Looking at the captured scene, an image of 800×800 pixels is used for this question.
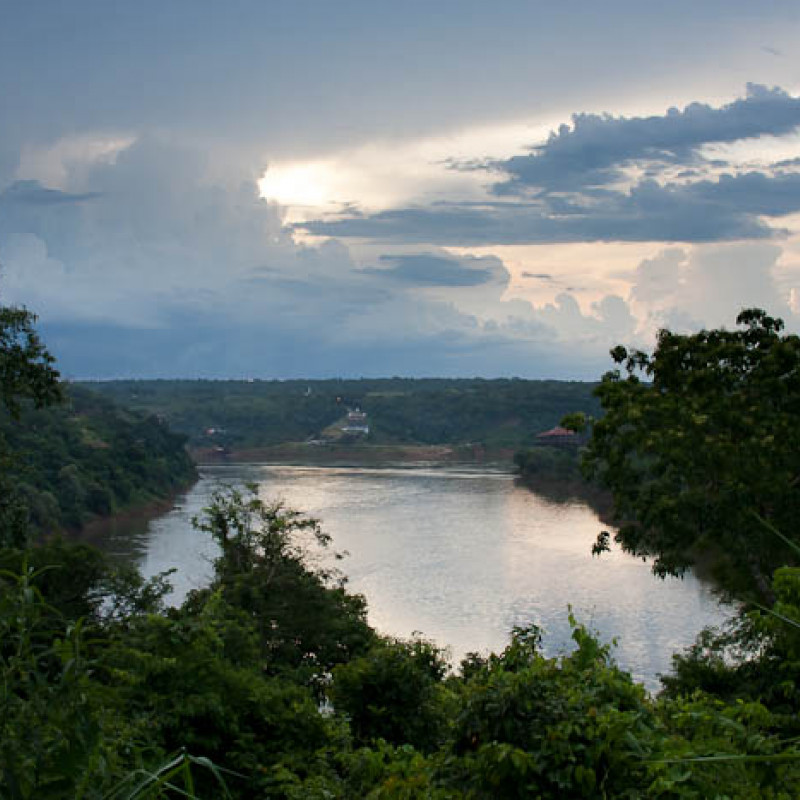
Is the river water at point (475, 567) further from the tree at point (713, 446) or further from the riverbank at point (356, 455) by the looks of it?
the riverbank at point (356, 455)

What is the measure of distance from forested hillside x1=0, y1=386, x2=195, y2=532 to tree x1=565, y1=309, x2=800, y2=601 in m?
29.4

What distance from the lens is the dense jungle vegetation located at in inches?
3947

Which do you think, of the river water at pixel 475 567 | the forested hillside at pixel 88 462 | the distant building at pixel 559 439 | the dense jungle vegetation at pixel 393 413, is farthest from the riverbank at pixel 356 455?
the river water at pixel 475 567

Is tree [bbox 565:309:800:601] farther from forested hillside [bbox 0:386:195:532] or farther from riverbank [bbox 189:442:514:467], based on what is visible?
riverbank [bbox 189:442:514:467]

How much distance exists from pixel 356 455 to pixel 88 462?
40410mm

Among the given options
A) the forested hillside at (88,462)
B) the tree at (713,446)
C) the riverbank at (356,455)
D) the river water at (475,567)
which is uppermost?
the tree at (713,446)

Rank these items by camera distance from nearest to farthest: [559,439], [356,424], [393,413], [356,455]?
1. [559,439]
2. [356,455]
3. [356,424]
4. [393,413]

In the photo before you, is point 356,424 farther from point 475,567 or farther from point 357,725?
point 357,725

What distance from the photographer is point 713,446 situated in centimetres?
1284

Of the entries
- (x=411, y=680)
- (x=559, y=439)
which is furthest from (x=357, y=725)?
(x=559, y=439)

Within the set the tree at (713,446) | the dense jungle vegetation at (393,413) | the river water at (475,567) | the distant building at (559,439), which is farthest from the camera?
the dense jungle vegetation at (393,413)

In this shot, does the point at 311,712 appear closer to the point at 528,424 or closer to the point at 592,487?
the point at 592,487

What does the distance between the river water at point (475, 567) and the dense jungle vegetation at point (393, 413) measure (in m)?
38.5

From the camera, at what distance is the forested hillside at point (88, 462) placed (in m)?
45.4
